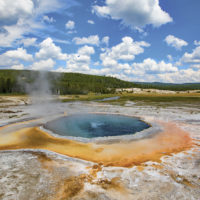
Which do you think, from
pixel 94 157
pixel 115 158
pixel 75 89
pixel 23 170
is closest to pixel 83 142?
pixel 94 157

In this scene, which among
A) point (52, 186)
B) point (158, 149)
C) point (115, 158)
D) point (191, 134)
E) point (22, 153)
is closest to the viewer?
point (52, 186)

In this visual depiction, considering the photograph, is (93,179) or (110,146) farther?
(110,146)

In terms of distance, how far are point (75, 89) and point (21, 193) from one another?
84.0m

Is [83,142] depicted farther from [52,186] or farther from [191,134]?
[191,134]

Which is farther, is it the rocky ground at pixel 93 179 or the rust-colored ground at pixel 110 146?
the rust-colored ground at pixel 110 146

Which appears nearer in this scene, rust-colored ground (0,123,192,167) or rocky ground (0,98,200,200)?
rocky ground (0,98,200,200)

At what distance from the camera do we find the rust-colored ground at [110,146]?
938 cm

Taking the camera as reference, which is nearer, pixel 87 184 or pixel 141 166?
pixel 87 184

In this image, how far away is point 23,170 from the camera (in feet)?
25.8

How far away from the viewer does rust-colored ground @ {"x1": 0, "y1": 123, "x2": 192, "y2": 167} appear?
9.38 meters

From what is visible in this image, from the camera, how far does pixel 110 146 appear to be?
11.6 metres

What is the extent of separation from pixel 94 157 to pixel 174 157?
5.11m

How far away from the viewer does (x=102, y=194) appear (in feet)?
19.8

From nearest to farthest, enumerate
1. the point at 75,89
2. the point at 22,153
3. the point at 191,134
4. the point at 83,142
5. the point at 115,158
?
the point at 115,158 → the point at 22,153 → the point at 83,142 → the point at 191,134 → the point at 75,89
